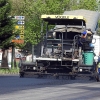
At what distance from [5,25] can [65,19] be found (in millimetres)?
13818

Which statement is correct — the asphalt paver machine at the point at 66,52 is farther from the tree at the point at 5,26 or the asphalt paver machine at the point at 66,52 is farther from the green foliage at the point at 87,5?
the green foliage at the point at 87,5

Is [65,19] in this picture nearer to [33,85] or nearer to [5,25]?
[33,85]

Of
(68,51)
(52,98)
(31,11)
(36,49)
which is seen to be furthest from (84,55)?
(31,11)

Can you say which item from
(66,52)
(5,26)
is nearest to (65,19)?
A: (66,52)

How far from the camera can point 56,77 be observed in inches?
1167

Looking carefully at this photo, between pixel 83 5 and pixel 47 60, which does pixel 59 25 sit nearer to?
pixel 47 60

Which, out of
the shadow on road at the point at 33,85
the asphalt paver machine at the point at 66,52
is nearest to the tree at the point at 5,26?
the asphalt paver machine at the point at 66,52

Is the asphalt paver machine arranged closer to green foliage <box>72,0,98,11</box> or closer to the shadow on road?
the shadow on road

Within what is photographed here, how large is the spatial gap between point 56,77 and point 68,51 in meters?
1.59

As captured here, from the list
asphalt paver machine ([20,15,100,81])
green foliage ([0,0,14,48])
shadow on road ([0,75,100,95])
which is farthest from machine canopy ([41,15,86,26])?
green foliage ([0,0,14,48])

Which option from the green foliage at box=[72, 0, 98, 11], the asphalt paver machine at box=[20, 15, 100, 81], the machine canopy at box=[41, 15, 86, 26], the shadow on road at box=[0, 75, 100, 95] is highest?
the green foliage at box=[72, 0, 98, 11]

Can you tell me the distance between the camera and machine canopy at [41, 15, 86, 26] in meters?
29.6

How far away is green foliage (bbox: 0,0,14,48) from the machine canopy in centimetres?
1175

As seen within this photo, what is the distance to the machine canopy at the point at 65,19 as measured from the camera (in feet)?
97.2
